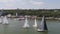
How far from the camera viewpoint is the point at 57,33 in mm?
29500

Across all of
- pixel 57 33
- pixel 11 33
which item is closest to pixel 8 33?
pixel 11 33

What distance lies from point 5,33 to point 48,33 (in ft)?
19.5

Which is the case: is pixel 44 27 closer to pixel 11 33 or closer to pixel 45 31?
pixel 45 31

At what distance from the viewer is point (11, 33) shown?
1155 inches

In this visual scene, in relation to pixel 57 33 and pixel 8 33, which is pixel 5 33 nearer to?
pixel 8 33

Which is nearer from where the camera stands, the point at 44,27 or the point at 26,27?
A: the point at 44,27

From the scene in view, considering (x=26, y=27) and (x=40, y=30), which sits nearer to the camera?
(x=40, y=30)

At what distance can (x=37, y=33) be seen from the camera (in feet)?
94.2

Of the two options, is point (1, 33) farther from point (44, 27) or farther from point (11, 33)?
point (44, 27)

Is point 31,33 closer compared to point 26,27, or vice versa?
point 31,33

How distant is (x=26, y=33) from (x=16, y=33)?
1.37 m

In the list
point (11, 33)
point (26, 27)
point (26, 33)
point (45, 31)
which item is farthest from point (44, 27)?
point (26, 27)

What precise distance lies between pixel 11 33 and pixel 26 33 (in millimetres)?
2060

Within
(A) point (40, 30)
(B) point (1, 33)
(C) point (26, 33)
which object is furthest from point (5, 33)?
(A) point (40, 30)
